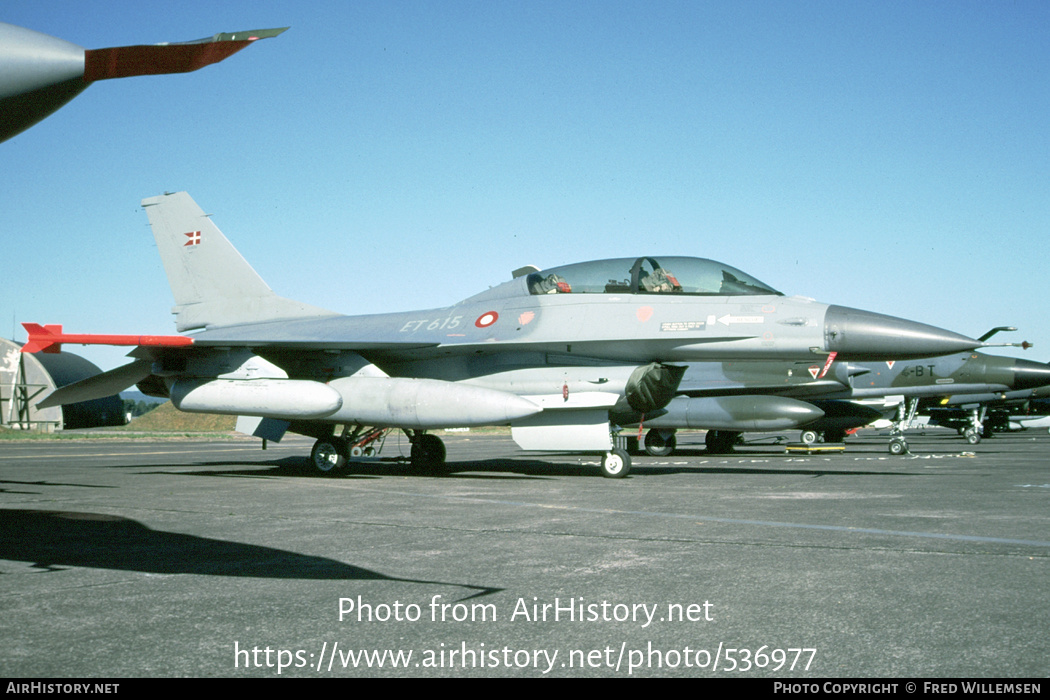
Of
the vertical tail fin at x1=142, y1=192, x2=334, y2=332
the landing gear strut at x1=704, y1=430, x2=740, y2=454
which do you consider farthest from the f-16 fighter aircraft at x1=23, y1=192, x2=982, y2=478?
the landing gear strut at x1=704, y1=430, x2=740, y2=454

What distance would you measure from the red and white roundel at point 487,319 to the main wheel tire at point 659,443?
8.36 metres

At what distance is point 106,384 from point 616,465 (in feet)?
29.1

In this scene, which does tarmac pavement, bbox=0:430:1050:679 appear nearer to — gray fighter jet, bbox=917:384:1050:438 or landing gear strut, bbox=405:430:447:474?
landing gear strut, bbox=405:430:447:474

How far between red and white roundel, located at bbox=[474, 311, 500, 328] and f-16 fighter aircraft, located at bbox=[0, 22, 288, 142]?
9.53 m

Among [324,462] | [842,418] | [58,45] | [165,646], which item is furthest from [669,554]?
[842,418]

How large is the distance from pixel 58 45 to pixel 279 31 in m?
0.84

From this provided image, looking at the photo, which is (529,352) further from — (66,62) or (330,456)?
(66,62)

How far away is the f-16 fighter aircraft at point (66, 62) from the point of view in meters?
2.78

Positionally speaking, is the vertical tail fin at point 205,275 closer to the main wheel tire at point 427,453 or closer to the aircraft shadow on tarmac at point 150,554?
the main wheel tire at point 427,453

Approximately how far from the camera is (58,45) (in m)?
2.89

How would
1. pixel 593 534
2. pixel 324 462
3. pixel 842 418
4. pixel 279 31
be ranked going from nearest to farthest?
pixel 279 31 → pixel 593 534 → pixel 324 462 → pixel 842 418

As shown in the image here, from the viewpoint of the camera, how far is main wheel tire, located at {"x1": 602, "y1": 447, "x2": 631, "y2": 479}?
39.2ft

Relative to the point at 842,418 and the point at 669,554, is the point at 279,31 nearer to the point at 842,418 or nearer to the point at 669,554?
the point at 669,554

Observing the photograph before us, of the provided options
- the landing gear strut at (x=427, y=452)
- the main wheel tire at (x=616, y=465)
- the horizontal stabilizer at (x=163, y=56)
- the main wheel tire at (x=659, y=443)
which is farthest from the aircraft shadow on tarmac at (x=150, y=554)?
the main wheel tire at (x=659, y=443)
